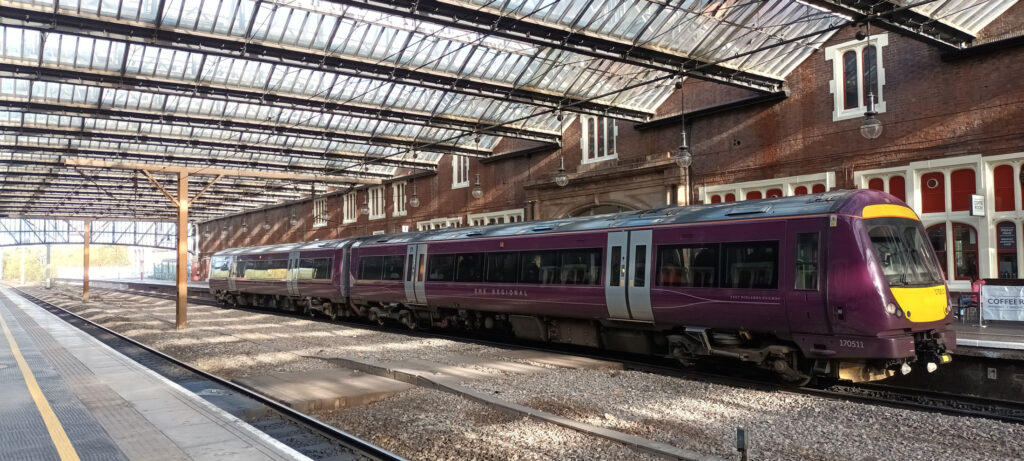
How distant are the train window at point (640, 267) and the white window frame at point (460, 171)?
67.8 feet

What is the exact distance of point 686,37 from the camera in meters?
18.0

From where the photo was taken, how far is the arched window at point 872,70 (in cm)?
1717

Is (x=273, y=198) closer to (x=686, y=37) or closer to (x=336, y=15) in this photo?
(x=336, y=15)

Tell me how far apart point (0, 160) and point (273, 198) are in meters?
20.8

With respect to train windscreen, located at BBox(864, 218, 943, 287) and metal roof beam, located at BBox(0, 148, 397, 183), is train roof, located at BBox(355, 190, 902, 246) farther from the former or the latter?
metal roof beam, located at BBox(0, 148, 397, 183)

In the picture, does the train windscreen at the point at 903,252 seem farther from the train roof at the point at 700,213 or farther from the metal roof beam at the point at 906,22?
the metal roof beam at the point at 906,22

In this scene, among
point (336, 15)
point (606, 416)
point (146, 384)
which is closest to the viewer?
point (606, 416)

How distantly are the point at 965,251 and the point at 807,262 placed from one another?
8.81m

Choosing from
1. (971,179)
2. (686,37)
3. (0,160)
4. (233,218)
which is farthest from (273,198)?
(971,179)

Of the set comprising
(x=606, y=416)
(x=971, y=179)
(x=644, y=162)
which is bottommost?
(x=606, y=416)

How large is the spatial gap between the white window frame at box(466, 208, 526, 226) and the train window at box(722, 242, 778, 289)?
1724 centimetres

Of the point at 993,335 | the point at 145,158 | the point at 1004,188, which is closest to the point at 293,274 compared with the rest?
the point at 145,158

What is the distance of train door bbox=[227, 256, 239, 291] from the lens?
33.1 meters

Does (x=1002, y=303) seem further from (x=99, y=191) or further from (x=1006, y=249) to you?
(x=99, y=191)
